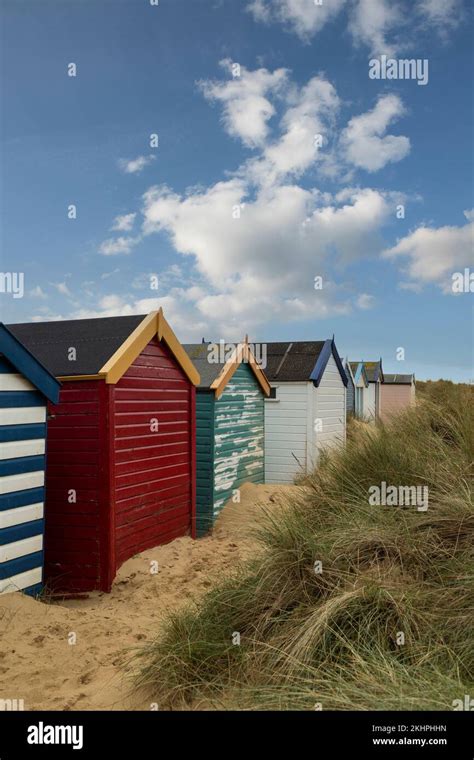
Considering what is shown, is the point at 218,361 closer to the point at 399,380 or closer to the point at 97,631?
the point at 97,631

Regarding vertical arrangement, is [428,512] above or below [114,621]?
above

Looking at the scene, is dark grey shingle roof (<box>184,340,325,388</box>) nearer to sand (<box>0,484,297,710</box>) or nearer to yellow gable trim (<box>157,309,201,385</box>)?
yellow gable trim (<box>157,309,201,385</box>)

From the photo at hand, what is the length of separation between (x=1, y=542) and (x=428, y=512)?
13.9 feet

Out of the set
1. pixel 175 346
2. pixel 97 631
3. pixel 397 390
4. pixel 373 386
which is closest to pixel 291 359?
pixel 175 346

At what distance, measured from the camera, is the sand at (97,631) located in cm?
384

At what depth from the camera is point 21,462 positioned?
5.70 metres

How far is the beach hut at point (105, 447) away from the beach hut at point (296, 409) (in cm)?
581

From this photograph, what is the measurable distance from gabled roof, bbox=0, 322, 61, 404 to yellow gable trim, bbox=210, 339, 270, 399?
4.82m

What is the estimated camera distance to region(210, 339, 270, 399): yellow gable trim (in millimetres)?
10781

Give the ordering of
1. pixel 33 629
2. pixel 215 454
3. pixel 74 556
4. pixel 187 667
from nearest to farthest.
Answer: pixel 187 667 < pixel 33 629 < pixel 74 556 < pixel 215 454

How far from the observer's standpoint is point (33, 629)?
4.91 metres
